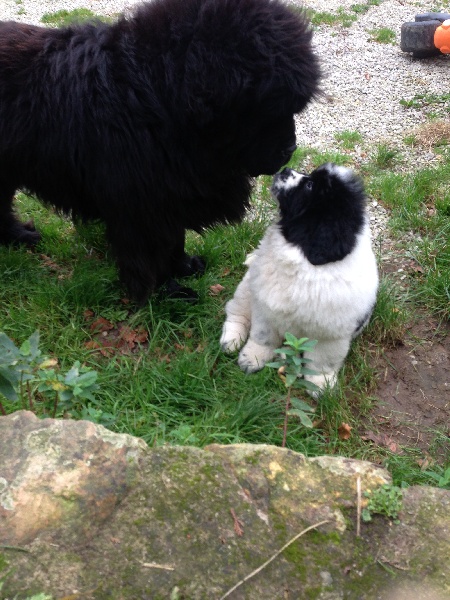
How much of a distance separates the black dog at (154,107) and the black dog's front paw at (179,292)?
13.3 inches

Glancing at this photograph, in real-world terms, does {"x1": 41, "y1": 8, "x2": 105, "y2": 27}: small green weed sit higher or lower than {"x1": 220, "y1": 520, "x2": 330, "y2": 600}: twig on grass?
higher

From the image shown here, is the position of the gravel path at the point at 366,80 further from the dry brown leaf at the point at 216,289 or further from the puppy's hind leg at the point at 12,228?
the puppy's hind leg at the point at 12,228

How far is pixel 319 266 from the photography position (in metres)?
Result: 2.09

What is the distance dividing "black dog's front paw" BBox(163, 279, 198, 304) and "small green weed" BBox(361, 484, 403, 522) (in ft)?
5.88

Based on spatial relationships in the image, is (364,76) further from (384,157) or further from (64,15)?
(64,15)

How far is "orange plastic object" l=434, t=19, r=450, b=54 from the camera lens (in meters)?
4.90

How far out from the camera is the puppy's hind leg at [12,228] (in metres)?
3.02

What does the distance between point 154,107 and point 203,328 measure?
1.09m

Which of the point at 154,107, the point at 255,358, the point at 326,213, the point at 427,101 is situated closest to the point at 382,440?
the point at 255,358

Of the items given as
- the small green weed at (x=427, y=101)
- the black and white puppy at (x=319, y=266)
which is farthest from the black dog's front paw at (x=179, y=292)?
the small green weed at (x=427, y=101)

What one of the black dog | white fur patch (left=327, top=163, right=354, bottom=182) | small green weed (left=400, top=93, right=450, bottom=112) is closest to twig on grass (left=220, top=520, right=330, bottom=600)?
white fur patch (left=327, top=163, right=354, bottom=182)

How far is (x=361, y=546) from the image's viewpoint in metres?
1.09

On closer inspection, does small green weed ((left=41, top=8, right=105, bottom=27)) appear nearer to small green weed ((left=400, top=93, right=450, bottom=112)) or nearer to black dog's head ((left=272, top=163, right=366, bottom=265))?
small green weed ((left=400, top=93, right=450, bottom=112))

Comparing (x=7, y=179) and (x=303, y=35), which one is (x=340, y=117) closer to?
(x=303, y=35)
